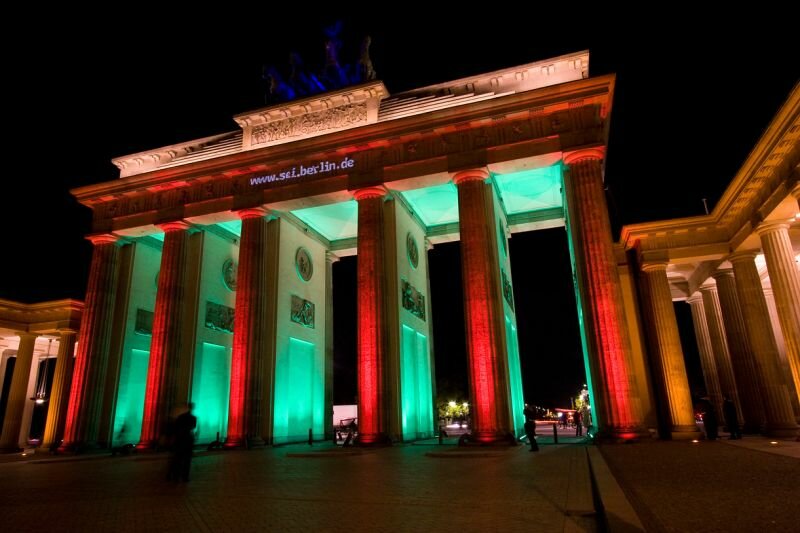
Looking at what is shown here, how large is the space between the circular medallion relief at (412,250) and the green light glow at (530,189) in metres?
5.18

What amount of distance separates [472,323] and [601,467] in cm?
964

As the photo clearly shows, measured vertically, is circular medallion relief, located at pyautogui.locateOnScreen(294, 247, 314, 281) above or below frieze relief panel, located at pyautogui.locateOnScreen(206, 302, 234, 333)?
above

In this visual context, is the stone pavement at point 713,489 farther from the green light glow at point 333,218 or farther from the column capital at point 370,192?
the green light glow at point 333,218

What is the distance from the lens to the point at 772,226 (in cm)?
1742

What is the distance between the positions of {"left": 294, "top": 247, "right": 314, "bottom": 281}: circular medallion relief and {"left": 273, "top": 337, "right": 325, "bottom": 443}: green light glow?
144 inches

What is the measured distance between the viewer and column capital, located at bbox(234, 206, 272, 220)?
2380cm

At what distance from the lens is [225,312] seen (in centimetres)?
2703

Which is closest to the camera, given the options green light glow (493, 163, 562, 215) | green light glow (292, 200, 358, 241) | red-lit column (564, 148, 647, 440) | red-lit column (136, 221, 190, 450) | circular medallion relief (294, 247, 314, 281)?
red-lit column (564, 148, 647, 440)

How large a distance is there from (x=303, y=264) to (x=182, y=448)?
17.7m

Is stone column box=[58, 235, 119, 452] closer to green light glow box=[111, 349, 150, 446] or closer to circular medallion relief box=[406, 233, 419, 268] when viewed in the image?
green light glow box=[111, 349, 150, 446]

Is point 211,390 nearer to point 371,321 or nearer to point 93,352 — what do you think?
point 93,352

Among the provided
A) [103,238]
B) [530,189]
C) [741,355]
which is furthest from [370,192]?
[741,355]

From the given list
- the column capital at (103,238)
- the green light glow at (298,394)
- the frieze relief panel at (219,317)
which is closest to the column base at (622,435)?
the green light glow at (298,394)

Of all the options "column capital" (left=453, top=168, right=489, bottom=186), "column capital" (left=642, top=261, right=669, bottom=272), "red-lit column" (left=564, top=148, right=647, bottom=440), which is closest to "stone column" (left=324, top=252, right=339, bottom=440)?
"column capital" (left=453, top=168, right=489, bottom=186)
